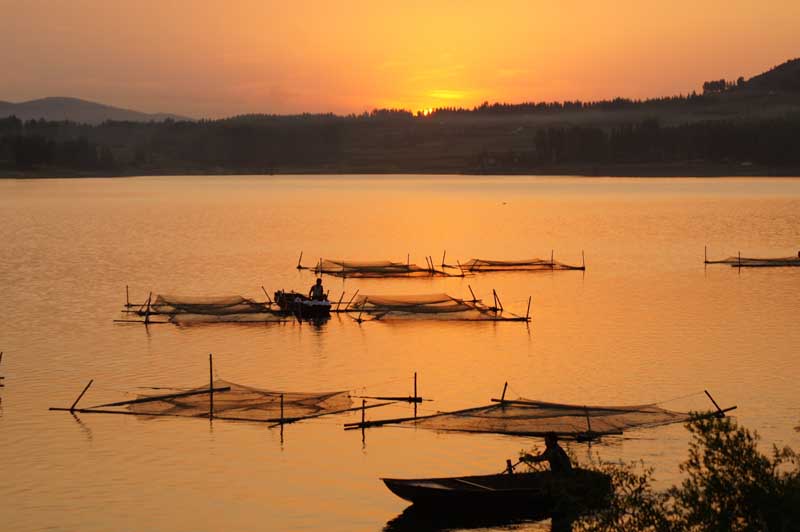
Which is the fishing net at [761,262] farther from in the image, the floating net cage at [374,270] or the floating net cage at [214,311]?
the floating net cage at [214,311]

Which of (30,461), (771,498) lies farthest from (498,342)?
(771,498)

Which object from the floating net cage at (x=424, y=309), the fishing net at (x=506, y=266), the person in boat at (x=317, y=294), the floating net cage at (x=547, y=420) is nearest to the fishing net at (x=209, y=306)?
the person in boat at (x=317, y=294)

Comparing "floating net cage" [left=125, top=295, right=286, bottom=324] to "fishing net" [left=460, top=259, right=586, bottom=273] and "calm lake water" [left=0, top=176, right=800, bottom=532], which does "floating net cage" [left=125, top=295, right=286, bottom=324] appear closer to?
"calm lake water" [left=0, top=176, right=800, bottom=532]

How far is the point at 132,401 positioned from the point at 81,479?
6.23 m

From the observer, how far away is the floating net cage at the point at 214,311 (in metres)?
54.5

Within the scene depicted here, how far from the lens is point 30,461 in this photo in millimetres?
31906

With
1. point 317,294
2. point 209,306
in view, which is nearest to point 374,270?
point 317,294

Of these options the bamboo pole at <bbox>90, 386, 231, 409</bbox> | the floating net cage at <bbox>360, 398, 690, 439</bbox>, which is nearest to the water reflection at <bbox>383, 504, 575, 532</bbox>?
the floating net cage at <bbox>360, 398, 690, 439</bbox>

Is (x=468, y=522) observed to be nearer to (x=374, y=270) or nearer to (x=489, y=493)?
(x=489, y=493)

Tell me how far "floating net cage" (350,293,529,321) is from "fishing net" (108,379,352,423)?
18376 mm

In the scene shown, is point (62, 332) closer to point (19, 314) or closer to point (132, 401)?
point (19, 314)

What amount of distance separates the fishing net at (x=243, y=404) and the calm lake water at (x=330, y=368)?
0.42 metres

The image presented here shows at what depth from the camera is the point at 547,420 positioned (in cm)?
3164

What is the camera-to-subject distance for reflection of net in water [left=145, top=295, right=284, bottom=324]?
54.5 meters
